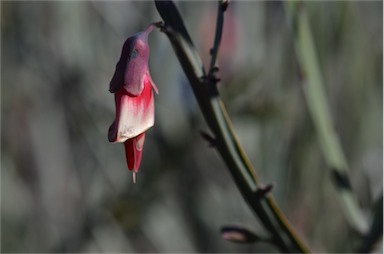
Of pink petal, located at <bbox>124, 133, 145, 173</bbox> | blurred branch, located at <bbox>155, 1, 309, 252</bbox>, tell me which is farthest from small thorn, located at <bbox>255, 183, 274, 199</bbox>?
pink petal, located at <bbox>124, 133, 145, 173</bbox>

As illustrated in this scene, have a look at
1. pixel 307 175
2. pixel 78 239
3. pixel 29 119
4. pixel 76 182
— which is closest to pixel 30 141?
pixel 29 119

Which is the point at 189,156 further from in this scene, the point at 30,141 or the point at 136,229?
the point at 30,141

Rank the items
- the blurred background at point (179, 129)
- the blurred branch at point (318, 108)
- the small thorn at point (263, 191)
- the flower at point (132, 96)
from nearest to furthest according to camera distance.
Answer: the flower at point (132, 96) → the small thorn at point (263, 191) → the blurred branch at point (318, 108) → the blurred background at point (179, 129)

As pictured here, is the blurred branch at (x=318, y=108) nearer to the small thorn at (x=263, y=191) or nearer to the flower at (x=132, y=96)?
the small thorn at (x=263, y=191)

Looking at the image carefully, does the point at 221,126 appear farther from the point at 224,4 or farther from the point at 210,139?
the point at 224,4

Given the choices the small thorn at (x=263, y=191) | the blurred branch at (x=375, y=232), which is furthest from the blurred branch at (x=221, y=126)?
the blurred branch at (x=375, y=232)

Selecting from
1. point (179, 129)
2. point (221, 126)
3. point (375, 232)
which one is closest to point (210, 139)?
point (221, 126)
